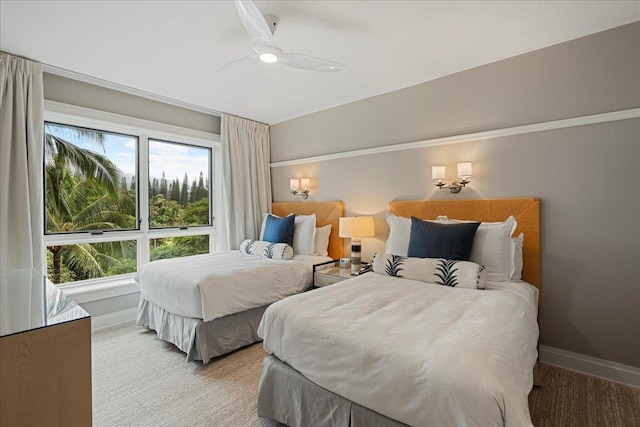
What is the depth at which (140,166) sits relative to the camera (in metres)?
3.87

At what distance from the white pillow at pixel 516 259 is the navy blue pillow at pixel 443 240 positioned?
0.32 m

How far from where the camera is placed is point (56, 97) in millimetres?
3076

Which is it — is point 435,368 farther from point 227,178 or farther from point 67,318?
point 227,178

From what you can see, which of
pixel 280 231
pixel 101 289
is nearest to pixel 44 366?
pixel 101 289

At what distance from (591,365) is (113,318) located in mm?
4520

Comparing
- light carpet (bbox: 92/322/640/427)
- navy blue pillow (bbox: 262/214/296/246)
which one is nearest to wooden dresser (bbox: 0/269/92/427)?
light carpet (bbox: 92/322/640/427)

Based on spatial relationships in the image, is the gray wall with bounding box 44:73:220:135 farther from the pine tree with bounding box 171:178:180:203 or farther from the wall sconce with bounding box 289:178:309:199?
the wall sconce with bounding box 289:178:309:199

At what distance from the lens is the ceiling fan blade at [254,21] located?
5.65 feet

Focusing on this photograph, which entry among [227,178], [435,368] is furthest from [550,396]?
[227,178]

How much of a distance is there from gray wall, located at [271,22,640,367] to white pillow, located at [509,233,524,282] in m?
0.28

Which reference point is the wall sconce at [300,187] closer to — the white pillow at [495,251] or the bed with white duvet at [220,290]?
the bed with white duvet at [220,290]

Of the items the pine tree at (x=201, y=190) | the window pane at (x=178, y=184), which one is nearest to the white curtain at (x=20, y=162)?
the window pane at (x=178, y=184)

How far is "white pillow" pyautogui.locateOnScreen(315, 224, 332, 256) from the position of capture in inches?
157

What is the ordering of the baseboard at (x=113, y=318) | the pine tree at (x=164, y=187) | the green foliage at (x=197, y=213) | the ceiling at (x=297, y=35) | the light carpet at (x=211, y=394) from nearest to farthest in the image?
the light carpet at (x=211, y=394)
the ceiling at (x=297, y=35)
the baseboard at (x=113, y=318)
the pine tree at (x=164, y=187)
the green foliage at (x=197, y=213)
